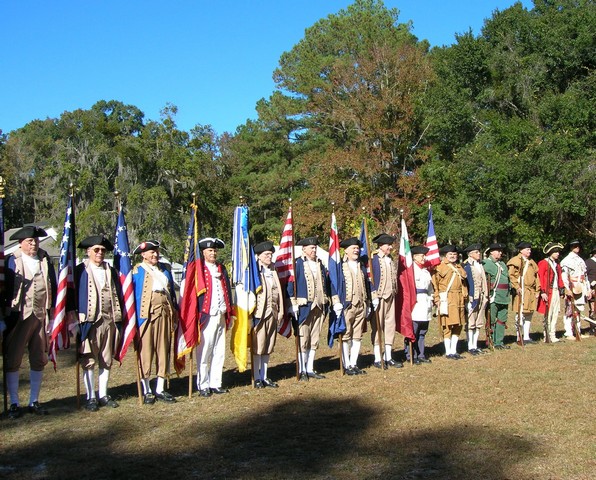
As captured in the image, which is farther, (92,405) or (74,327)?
(74,327)

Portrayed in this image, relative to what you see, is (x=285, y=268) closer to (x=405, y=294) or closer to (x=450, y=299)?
(x=405, y=294)

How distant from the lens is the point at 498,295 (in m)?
13.2

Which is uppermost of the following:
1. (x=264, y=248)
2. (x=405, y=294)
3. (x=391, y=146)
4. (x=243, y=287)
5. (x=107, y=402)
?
(x=391, y=146)

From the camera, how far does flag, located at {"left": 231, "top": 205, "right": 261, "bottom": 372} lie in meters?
9.73

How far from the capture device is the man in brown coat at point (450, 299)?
1221 cm

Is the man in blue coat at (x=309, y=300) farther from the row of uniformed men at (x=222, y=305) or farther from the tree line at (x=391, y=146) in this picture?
the tree line at (x=391, y=146)

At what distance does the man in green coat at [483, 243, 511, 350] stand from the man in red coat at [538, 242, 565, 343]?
3.91ft

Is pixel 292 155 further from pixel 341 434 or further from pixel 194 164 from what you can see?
pixel 341 434

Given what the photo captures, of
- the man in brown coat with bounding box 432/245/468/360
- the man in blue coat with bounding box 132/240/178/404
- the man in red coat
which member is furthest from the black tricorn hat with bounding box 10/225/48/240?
the man in red coat

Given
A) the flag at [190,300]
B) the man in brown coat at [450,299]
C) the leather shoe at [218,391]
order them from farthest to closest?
the man in brown coat at [450,299], the leather shoe at [218,391], the flag at [190,300]

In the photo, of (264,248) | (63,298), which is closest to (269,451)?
(63,298)

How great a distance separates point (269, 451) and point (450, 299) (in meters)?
6.33

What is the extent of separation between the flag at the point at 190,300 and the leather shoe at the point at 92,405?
1.26 metres

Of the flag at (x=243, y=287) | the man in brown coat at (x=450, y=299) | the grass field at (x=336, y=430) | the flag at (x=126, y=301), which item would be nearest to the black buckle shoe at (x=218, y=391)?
the grass field at (x=336, y=430)
